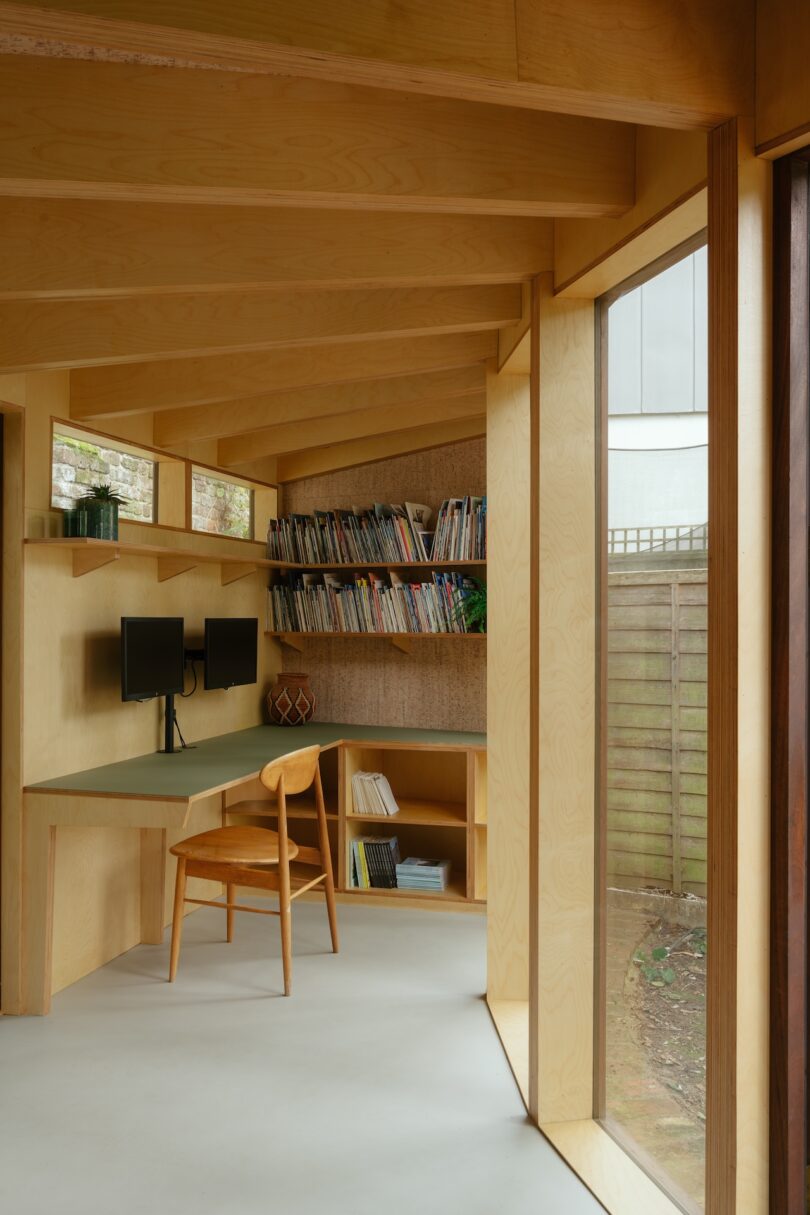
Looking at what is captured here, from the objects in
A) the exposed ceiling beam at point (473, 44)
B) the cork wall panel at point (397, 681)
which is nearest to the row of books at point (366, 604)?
the cork wall panel at point (397, 681)

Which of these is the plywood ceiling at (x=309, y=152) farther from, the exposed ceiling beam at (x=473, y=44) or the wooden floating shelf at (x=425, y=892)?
the wooden floating shelf at (x=425, y=892)

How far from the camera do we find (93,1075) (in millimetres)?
2746

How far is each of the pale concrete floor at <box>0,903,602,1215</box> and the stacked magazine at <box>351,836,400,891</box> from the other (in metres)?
0.68

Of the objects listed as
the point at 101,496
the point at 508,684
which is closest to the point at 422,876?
the point at 508,684

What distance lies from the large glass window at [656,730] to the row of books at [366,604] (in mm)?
2157

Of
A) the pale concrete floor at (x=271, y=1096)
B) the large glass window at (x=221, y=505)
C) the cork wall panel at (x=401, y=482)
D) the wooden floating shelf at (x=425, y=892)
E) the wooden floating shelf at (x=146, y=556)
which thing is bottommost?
the pale concrete floor at (x=271, y=1096)

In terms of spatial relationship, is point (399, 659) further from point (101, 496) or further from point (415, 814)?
point (101, 496)

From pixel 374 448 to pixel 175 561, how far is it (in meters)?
1.33

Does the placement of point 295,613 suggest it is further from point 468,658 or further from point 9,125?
point 9,125

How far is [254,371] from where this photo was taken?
3.31m

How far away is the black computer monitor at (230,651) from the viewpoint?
14.0ft

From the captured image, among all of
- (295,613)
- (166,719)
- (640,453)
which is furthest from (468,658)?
(640,453)

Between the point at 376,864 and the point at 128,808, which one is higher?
the point at 128,808

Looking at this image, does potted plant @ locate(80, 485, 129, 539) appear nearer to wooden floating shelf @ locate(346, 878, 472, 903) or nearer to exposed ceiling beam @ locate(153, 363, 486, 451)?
exposed ceiling beam @ locate(153, 363, 486, 451)
